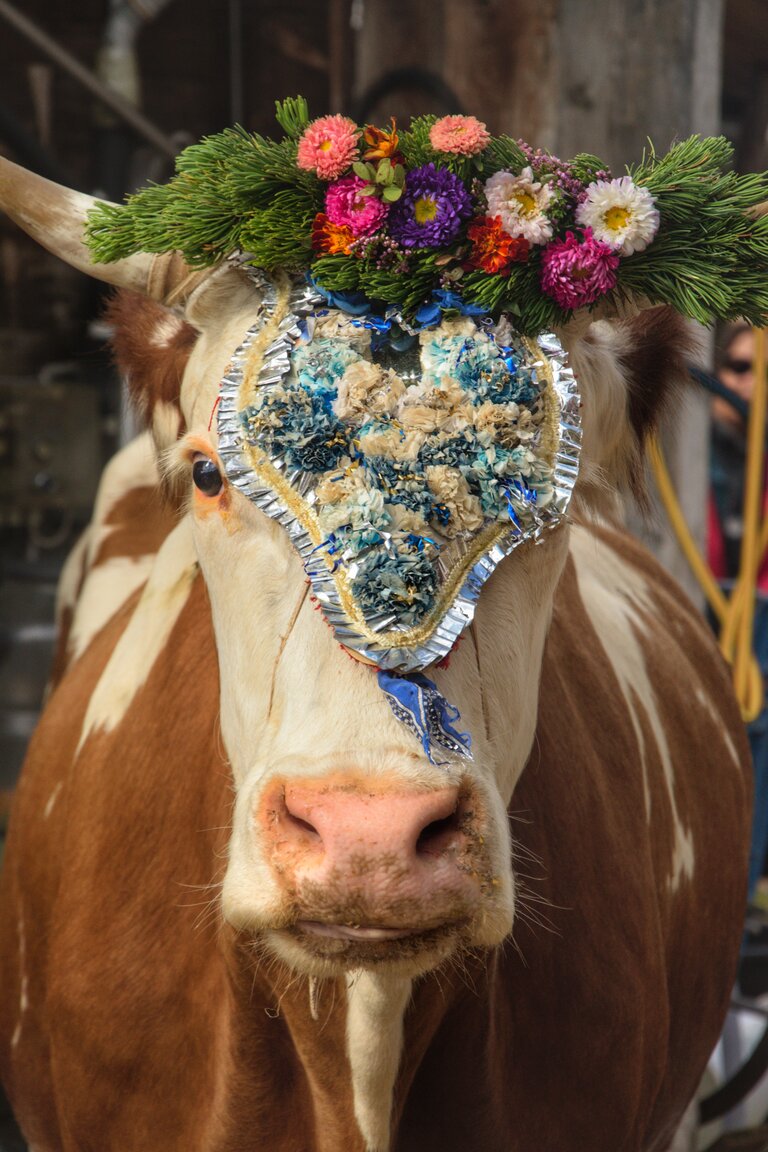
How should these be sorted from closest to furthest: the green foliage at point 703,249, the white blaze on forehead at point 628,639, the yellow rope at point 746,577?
the green foliage at point 703,249, the white blaze on forehead at point 628,639, the yellow rope at point 746,577

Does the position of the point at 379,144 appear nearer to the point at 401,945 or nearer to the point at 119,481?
the point at 401,945

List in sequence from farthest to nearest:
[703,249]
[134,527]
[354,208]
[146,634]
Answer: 1. [134,527]
2. [146,634]
3. [703,249]
4. [354,208]

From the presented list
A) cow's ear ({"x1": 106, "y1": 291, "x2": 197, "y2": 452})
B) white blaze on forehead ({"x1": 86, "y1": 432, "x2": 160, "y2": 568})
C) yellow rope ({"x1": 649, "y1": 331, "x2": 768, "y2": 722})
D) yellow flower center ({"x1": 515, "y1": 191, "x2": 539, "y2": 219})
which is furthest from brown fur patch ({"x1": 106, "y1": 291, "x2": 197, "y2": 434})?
yellow rope ({"x1": 649, "y1": 331, "x2": 768, "y2": 722})

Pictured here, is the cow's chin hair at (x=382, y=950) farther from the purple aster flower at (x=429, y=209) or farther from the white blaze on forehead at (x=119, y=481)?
the white blaze on forehead at (x=119, y=481)

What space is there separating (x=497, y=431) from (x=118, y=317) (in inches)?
31.6

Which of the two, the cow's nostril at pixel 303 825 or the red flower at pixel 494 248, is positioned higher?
the red flower at pixel 494 248

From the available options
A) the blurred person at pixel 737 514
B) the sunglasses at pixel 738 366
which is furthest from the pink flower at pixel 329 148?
the sunglasses at pixel 738 366

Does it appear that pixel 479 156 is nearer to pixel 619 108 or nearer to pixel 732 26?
pixel 619 108

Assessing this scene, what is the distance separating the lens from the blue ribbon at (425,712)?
1.52m

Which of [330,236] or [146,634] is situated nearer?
[330,236]

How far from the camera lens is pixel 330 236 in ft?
5.86

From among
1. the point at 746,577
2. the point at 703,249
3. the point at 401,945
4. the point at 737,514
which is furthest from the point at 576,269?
the point at 737,514

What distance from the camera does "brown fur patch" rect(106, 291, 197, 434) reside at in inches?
83.0

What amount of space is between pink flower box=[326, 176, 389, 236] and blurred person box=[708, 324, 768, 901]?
2.74 m
